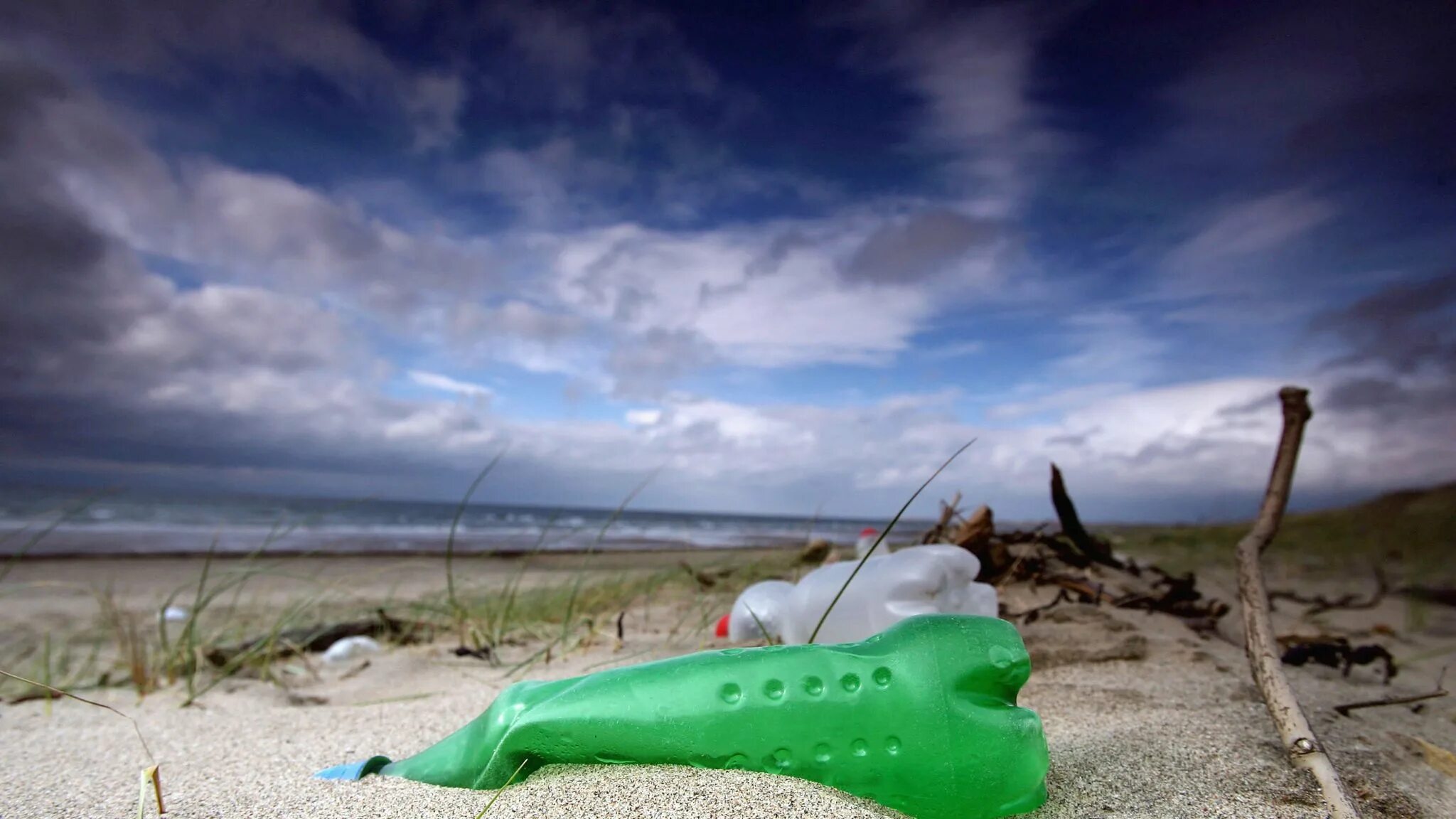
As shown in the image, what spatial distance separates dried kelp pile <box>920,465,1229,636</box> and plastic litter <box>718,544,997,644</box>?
299mm

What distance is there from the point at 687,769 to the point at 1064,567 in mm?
1899

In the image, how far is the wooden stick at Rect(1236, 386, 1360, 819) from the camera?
104 cm

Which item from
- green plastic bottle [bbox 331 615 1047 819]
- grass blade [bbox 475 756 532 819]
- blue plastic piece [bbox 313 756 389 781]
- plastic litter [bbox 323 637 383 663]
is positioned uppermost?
green plastic bottle [bbox 331 615 1047 819]

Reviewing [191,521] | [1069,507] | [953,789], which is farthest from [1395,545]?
[191,521]

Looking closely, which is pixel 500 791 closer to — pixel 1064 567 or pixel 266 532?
pixel 1064 567

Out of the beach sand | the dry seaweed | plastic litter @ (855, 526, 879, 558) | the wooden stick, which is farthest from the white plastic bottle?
the dry seaweed

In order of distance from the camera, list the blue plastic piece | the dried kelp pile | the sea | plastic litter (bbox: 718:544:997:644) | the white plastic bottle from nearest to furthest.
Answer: the blue plastic piece
plastic litter (bbox: 718:544:997:644)
the dried kelp pile
the white plastic bottle
the sea

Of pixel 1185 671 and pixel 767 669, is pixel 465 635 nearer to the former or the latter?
pixel 767 669

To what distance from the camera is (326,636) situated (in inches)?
113

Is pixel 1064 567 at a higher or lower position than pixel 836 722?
higher

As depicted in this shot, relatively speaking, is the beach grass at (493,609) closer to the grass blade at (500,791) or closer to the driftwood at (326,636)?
the driftwood at (326,636)

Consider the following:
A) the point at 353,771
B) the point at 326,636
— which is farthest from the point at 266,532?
the point at 353,771

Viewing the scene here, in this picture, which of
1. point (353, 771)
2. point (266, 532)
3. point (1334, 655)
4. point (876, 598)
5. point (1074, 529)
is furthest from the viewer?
point (266, 532)

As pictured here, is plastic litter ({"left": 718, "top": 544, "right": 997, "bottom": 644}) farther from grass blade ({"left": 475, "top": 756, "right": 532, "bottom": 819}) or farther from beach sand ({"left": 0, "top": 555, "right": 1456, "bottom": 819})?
grass blade ({"left": 475, "top": 756, "right": 532, "bottom": 819})
